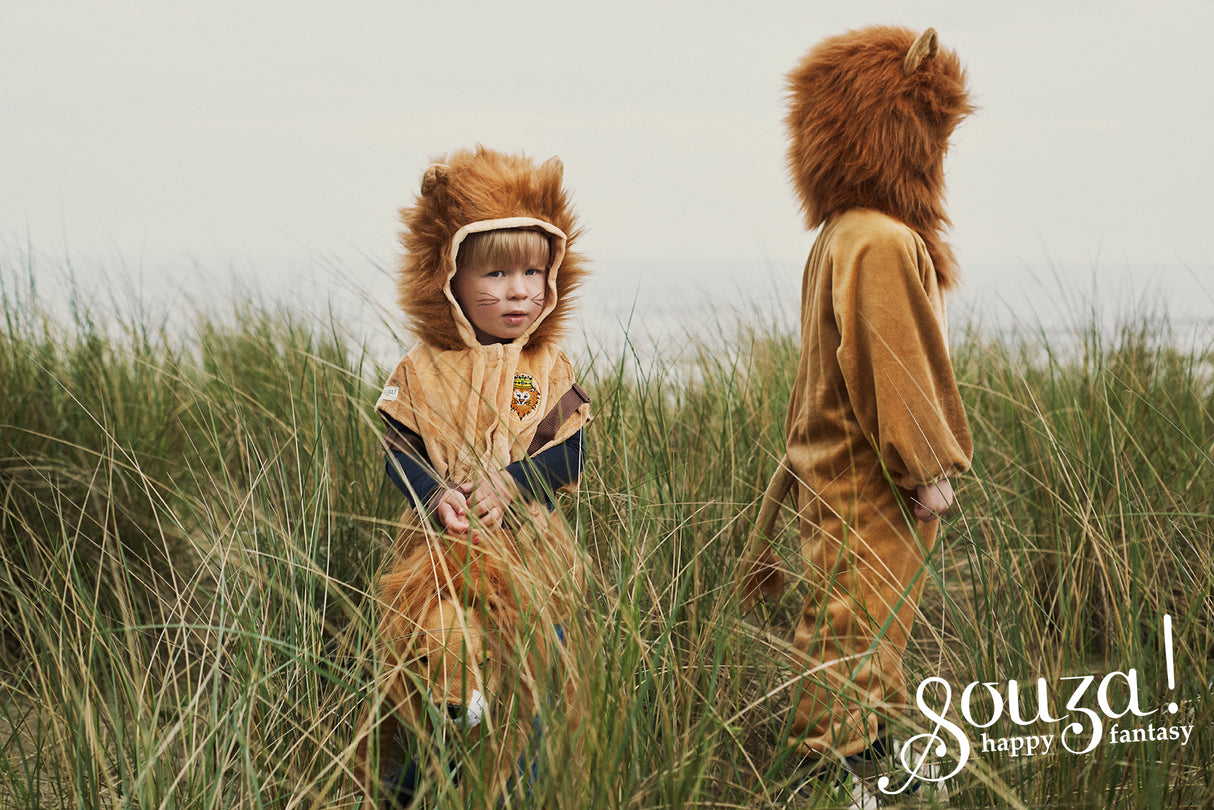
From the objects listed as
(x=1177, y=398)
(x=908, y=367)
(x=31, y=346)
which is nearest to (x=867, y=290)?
(x=908, y=367)

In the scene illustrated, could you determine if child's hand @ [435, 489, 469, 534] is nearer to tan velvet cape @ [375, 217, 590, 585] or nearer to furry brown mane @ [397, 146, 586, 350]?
tan velvet cape @ [375, 217, 590, 585]

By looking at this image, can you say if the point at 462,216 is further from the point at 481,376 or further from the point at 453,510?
the point at 453,510

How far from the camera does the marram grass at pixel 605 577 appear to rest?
1.90 metres

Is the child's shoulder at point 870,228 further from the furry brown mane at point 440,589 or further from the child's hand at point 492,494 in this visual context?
the furry brown mane at point 440,589

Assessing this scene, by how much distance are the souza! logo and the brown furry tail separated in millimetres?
491

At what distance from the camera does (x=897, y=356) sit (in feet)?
7.18

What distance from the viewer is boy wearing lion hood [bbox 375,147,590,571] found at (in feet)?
7.07

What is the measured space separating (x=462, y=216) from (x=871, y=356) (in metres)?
0.90

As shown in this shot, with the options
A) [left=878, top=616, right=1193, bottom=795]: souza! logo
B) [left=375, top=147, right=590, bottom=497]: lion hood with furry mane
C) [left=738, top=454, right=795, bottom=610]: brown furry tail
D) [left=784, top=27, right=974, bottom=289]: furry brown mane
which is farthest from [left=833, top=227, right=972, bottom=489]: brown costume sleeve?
[left=375, top=147, right=590, bottom=497]: lion hood with furry mane

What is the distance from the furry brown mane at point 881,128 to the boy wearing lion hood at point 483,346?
604mm

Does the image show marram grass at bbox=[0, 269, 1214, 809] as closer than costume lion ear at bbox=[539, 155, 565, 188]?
Yes

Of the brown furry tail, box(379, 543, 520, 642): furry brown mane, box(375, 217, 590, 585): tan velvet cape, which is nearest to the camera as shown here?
box(379, 543, 520, 642): furry brown mane

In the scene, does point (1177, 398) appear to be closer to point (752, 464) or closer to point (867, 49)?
point (752, 464)

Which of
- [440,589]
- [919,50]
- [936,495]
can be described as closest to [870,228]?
[919,50]
